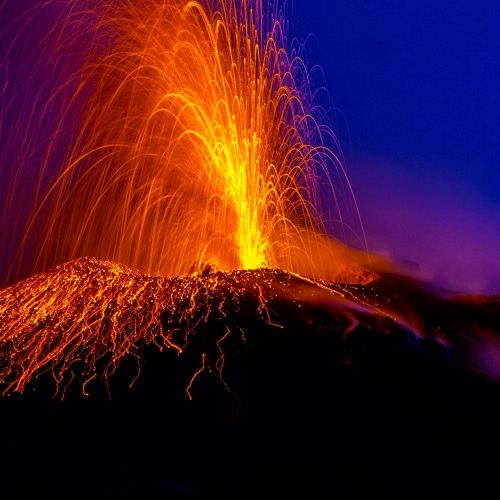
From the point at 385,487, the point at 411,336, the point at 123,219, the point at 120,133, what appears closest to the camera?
the point at 385,487

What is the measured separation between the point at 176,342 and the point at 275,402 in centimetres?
140

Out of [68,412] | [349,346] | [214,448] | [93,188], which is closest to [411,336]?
[349,346]

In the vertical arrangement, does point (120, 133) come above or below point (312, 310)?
above

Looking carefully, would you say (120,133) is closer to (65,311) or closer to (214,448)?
(65,311)

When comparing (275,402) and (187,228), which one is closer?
(275,402)

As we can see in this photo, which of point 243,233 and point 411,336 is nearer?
point 411,336

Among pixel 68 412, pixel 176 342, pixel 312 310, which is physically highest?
pixel 312 310

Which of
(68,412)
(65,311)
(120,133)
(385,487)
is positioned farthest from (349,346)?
(120,133)

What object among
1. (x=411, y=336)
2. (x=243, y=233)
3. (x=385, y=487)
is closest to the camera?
(x=385, y=487)

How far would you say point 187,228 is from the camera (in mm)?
14242

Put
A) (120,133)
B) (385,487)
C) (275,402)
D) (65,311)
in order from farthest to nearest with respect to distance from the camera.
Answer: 1. (120,133)
2. (65,311)
3. (275,402)
4. (385,487)

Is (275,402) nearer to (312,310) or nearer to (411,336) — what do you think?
(312,310)

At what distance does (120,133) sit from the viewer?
13.8 meters

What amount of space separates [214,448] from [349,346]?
72.8 inches
